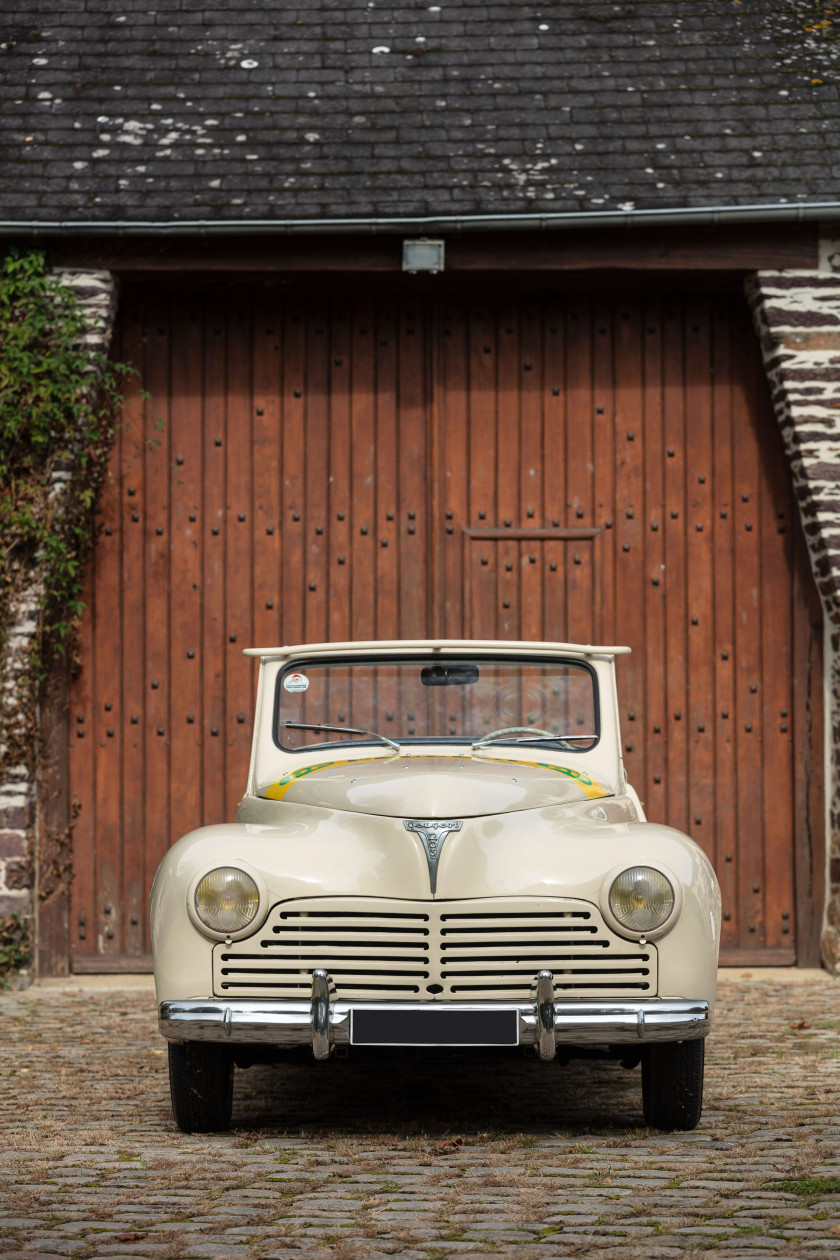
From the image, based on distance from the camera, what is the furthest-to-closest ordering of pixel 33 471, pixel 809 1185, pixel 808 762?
pixel 808 762 → pixel 33 471 → pixel 809 1185

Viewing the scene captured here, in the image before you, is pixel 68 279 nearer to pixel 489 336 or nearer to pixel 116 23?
pixel 116 23

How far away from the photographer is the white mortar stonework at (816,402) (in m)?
7.27

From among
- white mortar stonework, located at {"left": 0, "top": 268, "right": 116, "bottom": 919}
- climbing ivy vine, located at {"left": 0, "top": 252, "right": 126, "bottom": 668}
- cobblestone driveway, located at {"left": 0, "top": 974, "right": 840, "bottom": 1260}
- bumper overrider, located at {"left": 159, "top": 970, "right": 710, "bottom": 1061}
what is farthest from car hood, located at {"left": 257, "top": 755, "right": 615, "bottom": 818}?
climbing ivy vine, located at {"left": 0, "top": 252, "right": 126, "bottom": 668}

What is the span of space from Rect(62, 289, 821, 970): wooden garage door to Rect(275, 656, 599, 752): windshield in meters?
2.75

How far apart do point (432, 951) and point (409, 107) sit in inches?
201

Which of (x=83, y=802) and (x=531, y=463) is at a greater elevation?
(x=531, y=463)

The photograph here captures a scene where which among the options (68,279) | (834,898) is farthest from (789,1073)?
(68,279)

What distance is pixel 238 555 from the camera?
25.2 ft

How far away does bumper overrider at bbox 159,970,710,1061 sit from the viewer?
3.76m

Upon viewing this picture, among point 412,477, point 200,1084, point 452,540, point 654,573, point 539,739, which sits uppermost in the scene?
point 412,477

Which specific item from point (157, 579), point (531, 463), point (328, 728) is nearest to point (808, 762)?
point (531, 463)

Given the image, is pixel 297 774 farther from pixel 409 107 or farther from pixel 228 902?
pixel 409 107

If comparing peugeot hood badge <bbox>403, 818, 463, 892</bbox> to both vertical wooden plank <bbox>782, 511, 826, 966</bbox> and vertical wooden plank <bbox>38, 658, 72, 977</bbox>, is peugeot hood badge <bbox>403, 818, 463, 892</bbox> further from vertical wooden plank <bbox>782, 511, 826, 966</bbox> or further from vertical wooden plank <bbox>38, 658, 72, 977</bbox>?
vertical wooden plank <bbox>782, 511, 826, 966</bbox>

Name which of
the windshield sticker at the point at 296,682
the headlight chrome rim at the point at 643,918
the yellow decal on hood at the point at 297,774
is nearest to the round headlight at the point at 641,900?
the headlight chrome rim at the point at 643,918
